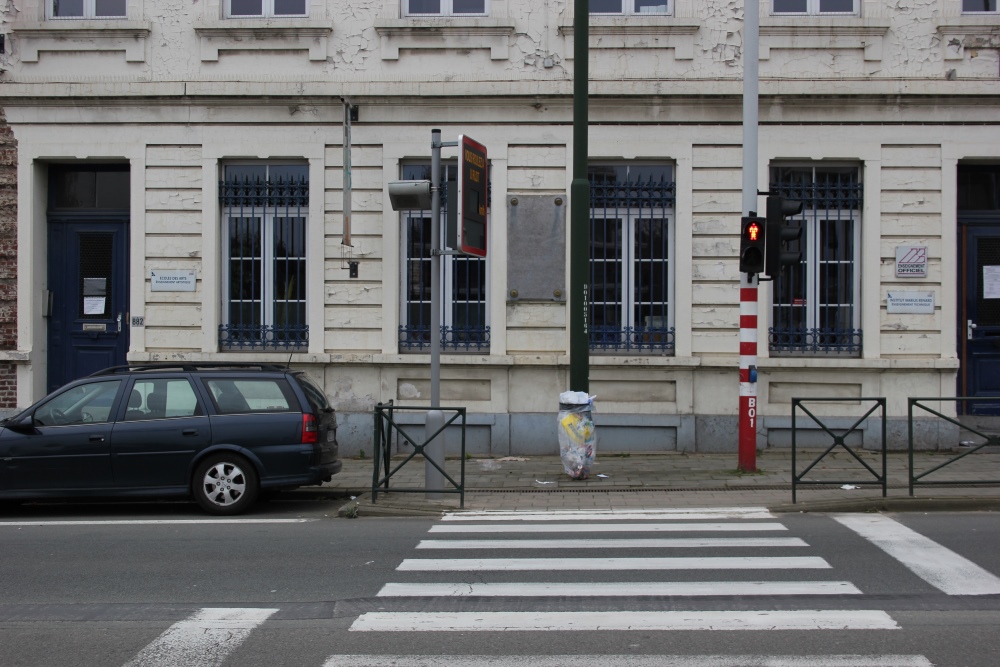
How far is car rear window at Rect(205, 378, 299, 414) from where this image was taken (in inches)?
397

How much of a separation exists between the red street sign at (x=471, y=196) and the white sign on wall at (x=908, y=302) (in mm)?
6271

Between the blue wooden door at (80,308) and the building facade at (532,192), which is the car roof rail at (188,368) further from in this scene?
the blue wooden door at (80,308)

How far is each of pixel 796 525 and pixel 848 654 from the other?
149 inches

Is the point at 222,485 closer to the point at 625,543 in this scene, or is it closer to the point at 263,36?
the point at 625,543

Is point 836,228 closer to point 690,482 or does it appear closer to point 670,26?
point 670,26

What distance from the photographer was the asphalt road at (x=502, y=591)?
5.45 metres

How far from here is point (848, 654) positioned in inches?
208

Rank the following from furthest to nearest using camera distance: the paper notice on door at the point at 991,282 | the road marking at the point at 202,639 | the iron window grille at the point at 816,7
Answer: the paper notice on door at the point at 991,282 → the iron window grille at the point at 816,7 → the road marking at the point at 202,639

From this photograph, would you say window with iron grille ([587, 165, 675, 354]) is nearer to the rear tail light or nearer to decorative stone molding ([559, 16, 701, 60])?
decorative stone molding ([559, 16, 701, 60])

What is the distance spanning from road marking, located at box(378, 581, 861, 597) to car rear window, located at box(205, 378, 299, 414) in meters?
3.73

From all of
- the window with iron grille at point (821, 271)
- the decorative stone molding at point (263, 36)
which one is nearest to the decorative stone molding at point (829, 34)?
the window with iron grille at point (821, 271)

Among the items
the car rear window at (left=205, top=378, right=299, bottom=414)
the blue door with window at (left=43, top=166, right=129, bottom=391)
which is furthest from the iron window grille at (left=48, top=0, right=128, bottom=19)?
the car rear window at (left=205, top=378, right=299, bottom=414)

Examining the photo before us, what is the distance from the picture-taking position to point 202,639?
569 centimetres

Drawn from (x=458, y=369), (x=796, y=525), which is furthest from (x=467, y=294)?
(x=796, y=525)
